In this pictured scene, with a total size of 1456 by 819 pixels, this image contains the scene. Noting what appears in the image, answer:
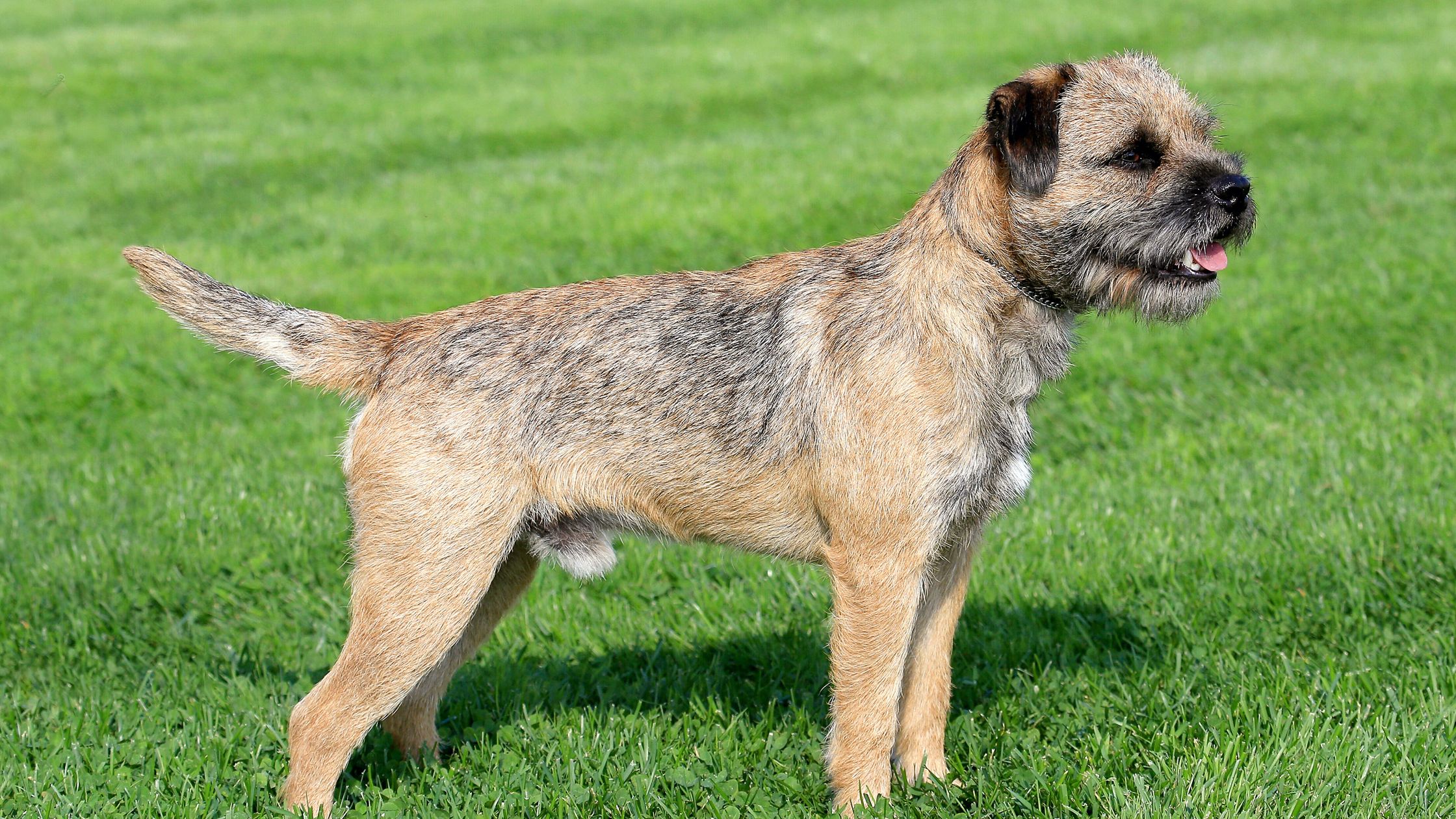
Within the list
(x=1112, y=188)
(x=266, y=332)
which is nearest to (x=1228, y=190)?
(x=1112, y=188)

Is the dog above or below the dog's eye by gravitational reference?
below

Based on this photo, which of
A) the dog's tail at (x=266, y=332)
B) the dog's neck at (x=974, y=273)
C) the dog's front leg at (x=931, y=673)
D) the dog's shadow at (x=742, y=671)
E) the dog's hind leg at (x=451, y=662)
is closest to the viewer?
the dog's neck at (x=974, y=273)

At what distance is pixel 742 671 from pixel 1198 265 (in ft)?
7.54

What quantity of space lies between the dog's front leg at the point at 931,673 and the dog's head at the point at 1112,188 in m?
1.01

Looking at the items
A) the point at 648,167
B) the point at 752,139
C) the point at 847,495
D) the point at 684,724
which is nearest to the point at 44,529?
the point at 684,724

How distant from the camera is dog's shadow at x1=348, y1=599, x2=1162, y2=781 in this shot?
4777mm

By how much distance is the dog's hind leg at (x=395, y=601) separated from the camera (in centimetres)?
395

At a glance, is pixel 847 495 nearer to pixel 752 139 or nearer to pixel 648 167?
pixel 648 167

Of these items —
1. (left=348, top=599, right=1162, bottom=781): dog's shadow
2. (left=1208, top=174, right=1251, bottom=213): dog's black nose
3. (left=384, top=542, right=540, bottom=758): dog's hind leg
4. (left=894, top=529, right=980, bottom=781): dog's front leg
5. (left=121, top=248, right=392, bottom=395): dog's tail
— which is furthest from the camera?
(left=348, top=599, right=1162, bottom=781): dog's shadow

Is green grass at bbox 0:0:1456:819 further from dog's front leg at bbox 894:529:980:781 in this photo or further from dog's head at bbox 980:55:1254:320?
dog's head at bbox 980:55:1254:320

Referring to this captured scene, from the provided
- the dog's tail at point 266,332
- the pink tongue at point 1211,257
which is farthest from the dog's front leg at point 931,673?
the dog's tail at point 266,332

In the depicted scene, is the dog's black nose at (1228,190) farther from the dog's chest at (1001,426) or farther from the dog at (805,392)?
the dog's chest at (1001,426)

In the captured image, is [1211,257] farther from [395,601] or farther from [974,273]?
[395,601]

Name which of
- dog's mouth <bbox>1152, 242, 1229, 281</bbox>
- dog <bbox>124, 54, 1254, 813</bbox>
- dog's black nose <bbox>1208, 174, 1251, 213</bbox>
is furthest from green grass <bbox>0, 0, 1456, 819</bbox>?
dog's black nose <bbox>1208, 174, 1251, 213</bbox>
